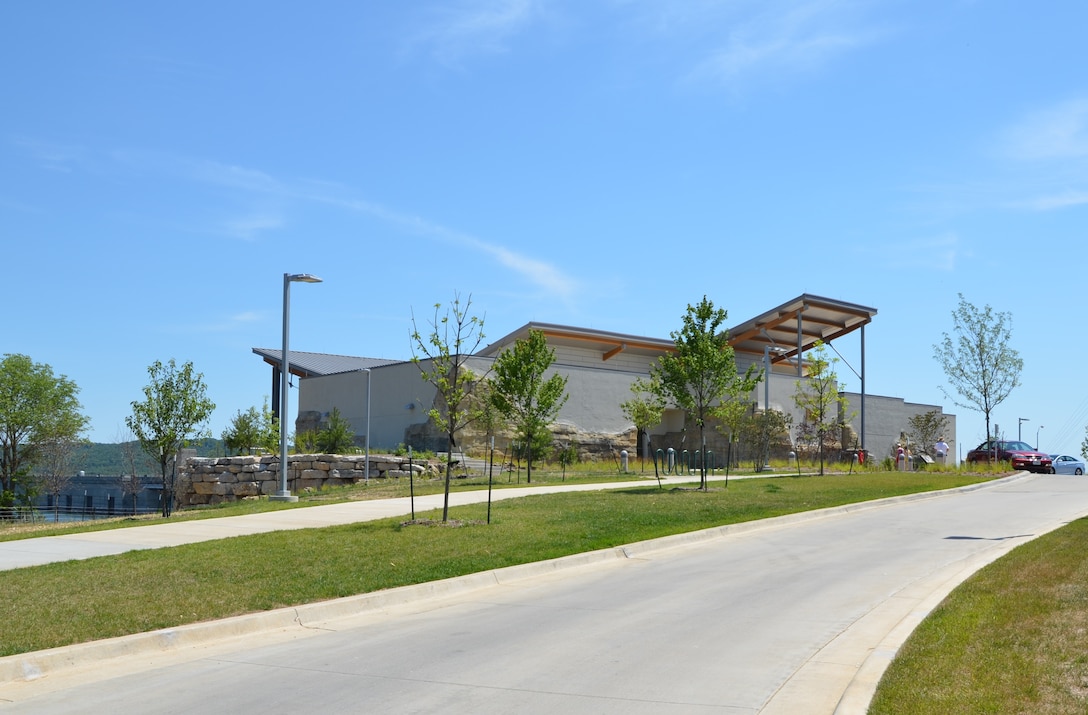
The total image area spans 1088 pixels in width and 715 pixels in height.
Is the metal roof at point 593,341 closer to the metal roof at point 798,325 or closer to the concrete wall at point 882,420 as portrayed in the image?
the metal roof at point 798,325

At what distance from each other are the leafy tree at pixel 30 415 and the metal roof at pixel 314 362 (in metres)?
10.9

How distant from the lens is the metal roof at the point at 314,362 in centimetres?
5581

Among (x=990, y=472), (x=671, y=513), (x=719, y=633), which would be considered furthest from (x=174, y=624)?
(x=990, y=472)

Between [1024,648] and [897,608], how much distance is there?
10.4 ft

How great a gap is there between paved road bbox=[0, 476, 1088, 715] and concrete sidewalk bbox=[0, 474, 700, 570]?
571cm

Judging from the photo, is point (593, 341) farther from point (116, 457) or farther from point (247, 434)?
point (116, 457)

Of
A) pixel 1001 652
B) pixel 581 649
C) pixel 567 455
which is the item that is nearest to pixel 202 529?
pixel 581 649

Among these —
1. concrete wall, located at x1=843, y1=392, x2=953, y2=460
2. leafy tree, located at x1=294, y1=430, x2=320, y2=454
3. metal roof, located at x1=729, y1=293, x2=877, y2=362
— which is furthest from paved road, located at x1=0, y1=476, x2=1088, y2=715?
concrete wall, located at x1=843, y1=392, x2=953, y2=460

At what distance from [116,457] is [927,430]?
226ft

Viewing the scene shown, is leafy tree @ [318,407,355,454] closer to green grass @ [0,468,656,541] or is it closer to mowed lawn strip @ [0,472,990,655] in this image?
green grass @ [0,468,656,541]

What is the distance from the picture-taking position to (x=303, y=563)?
12688 millimetres

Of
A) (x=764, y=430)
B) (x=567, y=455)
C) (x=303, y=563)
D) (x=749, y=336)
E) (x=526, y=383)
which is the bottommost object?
(x=303, y=563)

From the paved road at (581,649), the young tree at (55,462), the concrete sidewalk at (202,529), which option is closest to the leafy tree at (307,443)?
the young tree at (55,462)

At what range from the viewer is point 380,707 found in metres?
6.73
